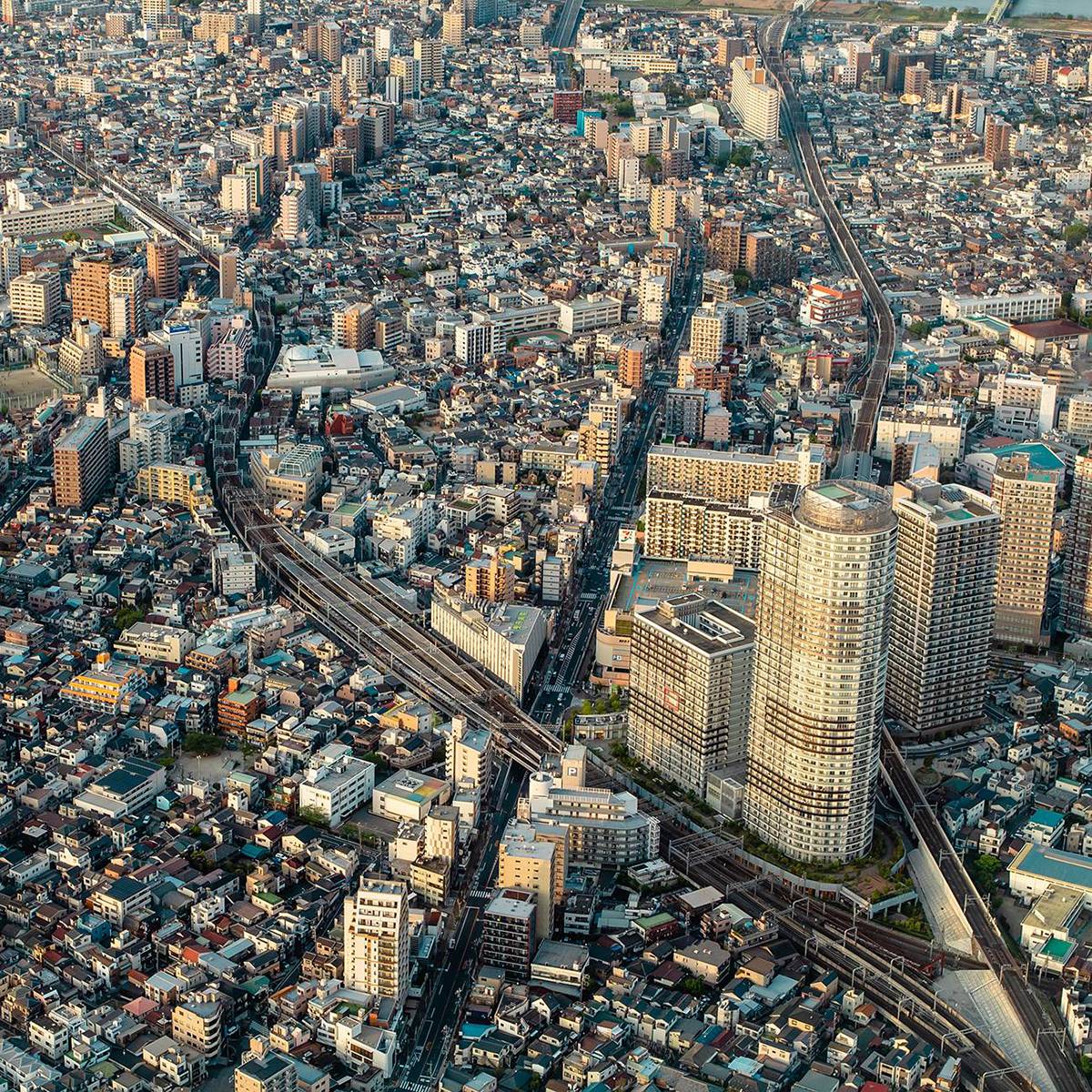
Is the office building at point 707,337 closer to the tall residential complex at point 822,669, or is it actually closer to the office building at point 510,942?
the tall residential complex at point 822,669

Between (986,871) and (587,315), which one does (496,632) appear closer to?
(986,871)

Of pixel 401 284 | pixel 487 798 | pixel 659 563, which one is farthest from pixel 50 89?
pixel 487 798

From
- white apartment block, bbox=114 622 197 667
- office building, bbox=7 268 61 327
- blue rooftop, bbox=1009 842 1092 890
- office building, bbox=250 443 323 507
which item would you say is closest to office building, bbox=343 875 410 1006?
blue rooftop, bbox=1009 842 1092 890

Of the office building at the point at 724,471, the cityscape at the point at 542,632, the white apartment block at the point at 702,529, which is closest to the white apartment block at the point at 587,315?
the cityscape at the point at 542,632

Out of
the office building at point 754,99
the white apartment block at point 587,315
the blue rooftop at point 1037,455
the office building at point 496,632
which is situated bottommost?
the office building at point 496,632

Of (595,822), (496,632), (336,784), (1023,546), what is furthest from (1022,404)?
(336,784)
